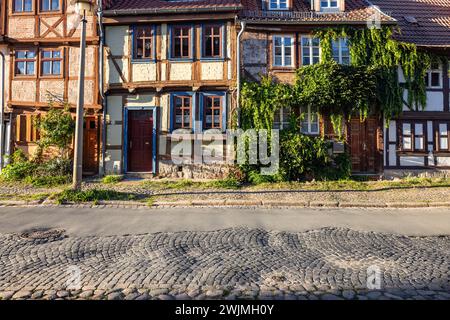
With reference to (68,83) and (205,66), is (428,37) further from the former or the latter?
(68,83)

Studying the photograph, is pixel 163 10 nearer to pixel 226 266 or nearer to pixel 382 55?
pixel 382 55

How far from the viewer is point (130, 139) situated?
12.6 meters

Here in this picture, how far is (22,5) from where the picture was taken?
41.8 ft

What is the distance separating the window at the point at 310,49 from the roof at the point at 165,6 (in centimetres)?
313

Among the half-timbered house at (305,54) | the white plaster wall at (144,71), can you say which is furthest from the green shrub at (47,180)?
the half-timbered house at (305,54)

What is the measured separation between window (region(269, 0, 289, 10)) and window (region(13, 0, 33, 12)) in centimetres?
1034

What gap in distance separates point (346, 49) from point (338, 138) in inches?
148

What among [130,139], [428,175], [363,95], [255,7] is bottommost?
[428,175]

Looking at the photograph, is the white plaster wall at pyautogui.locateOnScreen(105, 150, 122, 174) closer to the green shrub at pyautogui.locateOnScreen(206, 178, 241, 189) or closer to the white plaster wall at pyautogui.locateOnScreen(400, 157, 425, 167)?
the green shrub at pyautogui.locateOnScreen(206, 178, 241, 189)

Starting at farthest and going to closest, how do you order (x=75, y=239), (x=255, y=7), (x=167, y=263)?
(x=255, y=7) < (x=75, y=239) < (x=167, y=263)

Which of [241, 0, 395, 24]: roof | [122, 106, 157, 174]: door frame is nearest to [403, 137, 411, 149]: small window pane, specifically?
[241, 0, 395, 24]: roof

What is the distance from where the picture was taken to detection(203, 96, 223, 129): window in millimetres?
12281

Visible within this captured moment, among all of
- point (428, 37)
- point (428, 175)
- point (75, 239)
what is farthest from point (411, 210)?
point (428, 37)

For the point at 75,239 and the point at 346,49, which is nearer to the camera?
the point at 75,239
